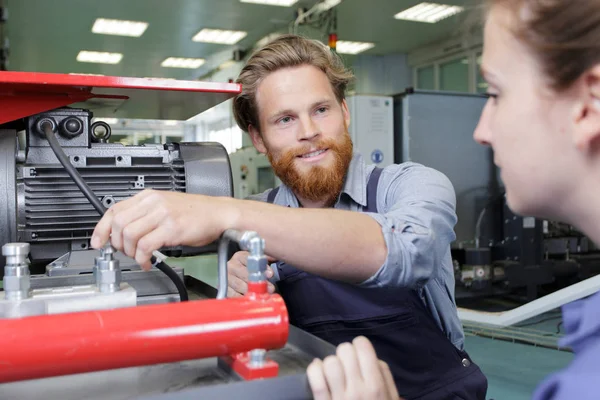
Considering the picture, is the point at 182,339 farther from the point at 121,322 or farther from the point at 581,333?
the point at 581,333

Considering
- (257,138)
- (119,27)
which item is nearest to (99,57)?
(119,27)

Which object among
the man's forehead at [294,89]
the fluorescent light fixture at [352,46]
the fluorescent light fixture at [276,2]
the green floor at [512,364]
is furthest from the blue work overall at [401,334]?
the fluorescent light fixture at [352,46]

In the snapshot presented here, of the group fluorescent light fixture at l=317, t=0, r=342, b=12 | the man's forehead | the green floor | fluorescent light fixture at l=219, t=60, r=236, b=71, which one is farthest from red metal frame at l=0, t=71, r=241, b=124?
fluorescent light fixture at l=219, t=60, r=236, b=71

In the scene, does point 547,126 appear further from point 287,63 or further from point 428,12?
point 428,12

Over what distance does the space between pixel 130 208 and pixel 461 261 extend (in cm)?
326

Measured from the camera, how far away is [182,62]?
29.9 ft

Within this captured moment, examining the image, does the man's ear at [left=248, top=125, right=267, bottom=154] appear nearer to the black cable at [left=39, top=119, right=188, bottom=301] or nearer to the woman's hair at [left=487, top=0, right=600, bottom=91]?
the black cable at [left=39, top=119, right=188, bottom=301]

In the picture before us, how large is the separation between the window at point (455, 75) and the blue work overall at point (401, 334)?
7103 mm

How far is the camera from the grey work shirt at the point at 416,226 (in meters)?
0.79

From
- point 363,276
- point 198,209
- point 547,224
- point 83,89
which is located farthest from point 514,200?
point 547,224

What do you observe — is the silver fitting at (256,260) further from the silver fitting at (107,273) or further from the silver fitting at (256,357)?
the silver fitting at (107,273)

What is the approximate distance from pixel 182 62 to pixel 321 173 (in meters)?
8.41

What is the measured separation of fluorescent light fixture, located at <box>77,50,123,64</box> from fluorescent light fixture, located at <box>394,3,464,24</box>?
168 inches

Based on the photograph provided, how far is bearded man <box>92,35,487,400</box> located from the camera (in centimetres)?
70
